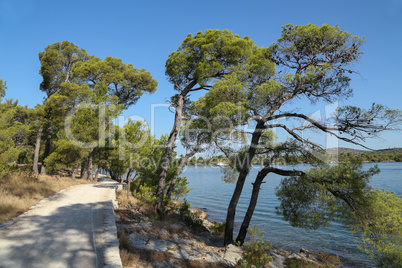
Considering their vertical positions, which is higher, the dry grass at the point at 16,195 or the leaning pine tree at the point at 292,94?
the leaning pine tree at the point at 292,94

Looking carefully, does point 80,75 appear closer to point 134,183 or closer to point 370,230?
point 134,183

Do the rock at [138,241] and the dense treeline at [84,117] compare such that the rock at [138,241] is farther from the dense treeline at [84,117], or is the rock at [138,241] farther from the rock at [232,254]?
the dense treeline at [84,117]

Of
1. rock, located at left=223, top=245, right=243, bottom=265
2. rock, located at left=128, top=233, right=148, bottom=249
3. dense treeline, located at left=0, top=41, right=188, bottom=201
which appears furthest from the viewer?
dense treeline, located at left=0, top=41, right=188, bottom=201

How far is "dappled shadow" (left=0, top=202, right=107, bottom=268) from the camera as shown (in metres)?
4.37

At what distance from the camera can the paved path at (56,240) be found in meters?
4.39

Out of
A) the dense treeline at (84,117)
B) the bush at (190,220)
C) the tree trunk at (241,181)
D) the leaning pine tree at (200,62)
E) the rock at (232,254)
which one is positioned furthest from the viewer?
the dense treeline at (84,117)

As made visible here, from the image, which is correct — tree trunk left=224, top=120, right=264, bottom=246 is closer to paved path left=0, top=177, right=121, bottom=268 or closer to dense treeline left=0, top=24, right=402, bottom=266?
dense treeline left=0, top=24, right=402, bottom=266

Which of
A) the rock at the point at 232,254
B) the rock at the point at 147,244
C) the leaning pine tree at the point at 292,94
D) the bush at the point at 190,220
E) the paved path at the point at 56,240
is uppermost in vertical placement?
the leaning pine tree at the point at 292,94

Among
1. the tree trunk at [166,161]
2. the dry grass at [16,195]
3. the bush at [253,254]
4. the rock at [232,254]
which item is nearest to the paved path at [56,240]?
the dry grass at [16,195]

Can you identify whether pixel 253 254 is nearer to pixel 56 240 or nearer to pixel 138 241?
pixel 138 241

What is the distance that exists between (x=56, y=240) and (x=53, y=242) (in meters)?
0.15

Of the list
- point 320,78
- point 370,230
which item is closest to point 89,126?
point 320,78

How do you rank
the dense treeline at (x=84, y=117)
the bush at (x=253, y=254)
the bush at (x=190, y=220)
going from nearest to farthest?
1. the bush at (x=253, y=254)
2. the bush at (x=190, y=220)
3. the dense treeline at (x=84, y=117)

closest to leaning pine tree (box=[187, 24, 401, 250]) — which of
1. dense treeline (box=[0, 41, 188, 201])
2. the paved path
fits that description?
the paved path
